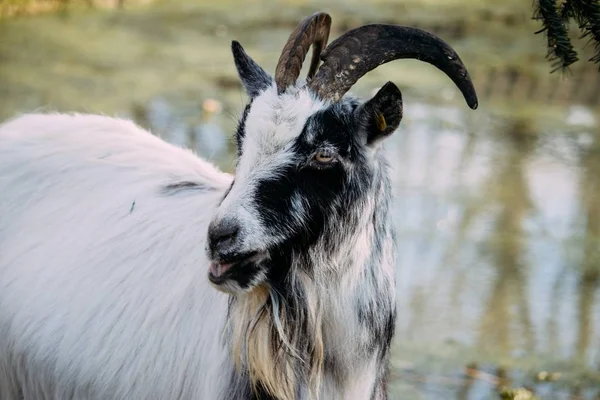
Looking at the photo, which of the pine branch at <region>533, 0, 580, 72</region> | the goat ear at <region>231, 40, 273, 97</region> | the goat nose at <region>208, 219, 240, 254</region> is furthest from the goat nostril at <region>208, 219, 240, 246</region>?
the pine branch at <region>533, 0, 580, 72</region>

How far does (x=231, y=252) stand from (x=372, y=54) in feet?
3.12

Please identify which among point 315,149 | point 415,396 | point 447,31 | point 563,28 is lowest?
point 415,396

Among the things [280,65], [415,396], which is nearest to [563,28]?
[280,65]

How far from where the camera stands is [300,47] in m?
4.07

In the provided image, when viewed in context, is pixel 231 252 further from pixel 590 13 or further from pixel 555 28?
pixel 590 13

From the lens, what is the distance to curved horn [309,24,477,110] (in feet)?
12.6

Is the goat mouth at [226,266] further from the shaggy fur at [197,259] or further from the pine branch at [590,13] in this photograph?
the pine branch at [590,13]

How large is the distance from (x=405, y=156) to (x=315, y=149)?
6179 mm

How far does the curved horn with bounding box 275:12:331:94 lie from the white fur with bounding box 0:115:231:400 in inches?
27.6

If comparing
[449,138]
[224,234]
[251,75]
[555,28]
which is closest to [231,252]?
[224,234]

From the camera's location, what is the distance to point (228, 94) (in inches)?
445

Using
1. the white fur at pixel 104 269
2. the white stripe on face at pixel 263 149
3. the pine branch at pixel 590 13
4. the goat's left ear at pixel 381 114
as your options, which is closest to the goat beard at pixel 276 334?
the white fur at pixel 104 269

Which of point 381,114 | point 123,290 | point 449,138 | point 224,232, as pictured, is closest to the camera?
point 224,232

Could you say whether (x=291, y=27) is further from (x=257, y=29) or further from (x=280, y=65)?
(x=280, y=65)
